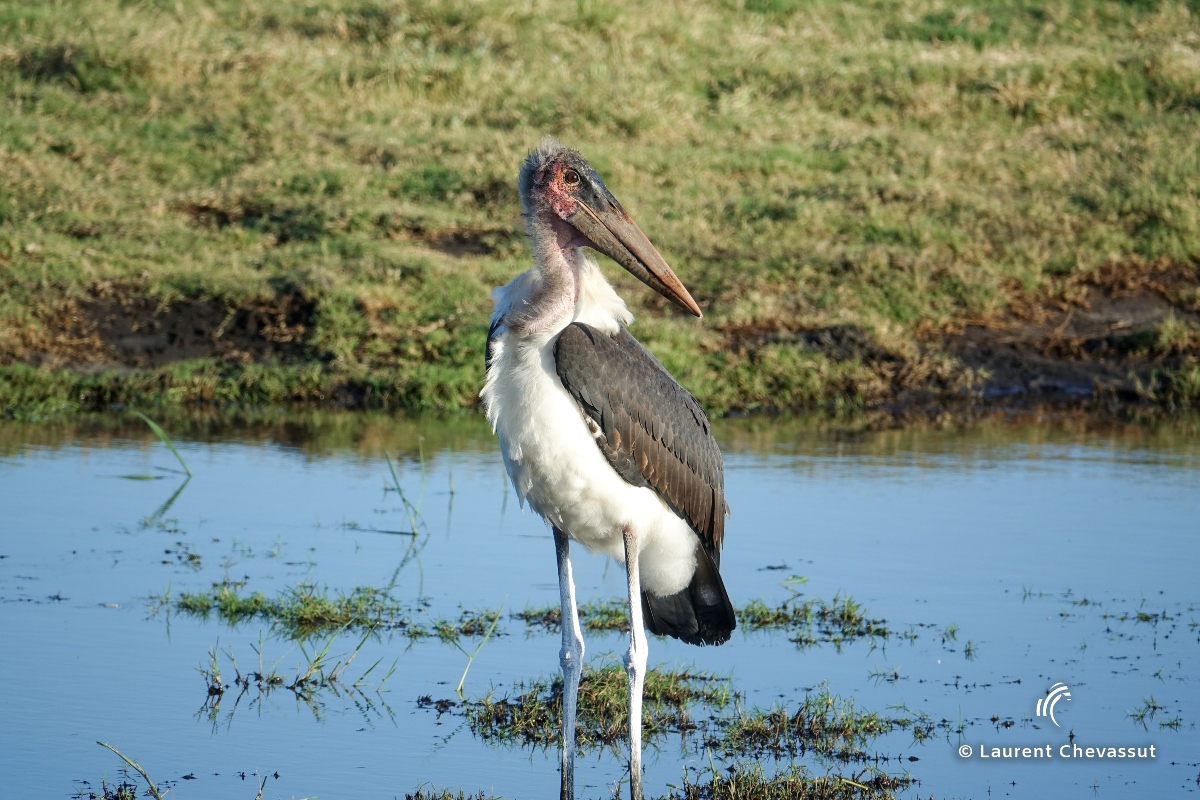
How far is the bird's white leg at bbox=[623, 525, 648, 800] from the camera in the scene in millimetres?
3672

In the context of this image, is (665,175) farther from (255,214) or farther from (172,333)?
(172,333)

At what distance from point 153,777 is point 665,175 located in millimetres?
8064

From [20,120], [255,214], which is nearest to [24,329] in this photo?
[255,214]

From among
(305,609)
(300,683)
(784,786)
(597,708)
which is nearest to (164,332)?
(305,609)

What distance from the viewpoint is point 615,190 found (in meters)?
11.0

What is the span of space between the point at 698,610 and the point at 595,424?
72 cm

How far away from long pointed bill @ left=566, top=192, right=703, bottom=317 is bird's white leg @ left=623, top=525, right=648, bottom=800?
644 mm

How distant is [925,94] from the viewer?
12.8 m

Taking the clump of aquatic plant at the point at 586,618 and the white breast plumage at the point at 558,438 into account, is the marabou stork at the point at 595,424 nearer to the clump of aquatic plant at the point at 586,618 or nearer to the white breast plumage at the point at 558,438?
the white breast plumage at the point at 558,438

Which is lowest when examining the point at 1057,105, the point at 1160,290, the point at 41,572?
the point at 41,572

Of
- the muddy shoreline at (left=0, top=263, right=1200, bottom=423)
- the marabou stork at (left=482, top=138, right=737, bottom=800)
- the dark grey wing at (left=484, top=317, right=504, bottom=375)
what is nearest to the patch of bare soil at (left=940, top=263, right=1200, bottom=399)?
the muddy shoreline at (left=0, top=263, right=1200, bottom=423)

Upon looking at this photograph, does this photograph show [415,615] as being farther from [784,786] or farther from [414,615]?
[784,786]

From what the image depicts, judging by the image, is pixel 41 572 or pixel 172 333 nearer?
pixel 41 572

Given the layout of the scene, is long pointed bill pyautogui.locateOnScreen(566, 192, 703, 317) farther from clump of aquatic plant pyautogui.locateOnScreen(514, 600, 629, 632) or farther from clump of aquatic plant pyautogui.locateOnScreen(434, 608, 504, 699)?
clump of aquatic plant pyautogui.locateOnScreen(514, 600, 629, 632)
